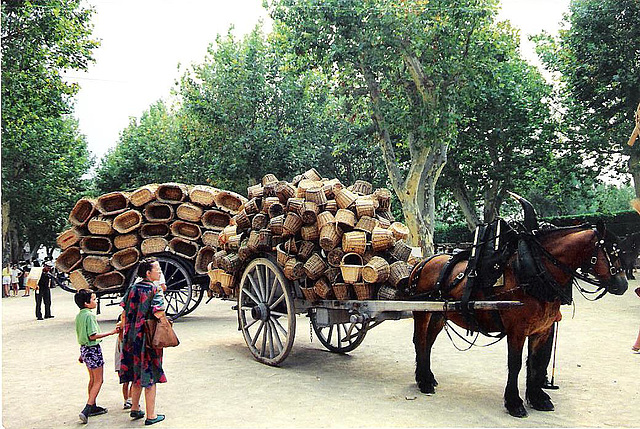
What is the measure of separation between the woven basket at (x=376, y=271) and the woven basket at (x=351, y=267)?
9 centimetres

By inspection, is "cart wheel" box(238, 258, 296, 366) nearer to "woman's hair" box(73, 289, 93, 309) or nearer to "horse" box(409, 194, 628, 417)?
"horse" box(409, 194, 628, 417)

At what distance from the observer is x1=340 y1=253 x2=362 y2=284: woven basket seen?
7336mm

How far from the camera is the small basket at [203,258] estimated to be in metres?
12.9

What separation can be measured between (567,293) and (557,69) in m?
21.0

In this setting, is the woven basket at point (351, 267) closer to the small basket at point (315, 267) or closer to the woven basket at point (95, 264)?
the small basket at point (315, 267)

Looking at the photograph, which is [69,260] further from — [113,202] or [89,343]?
[89,343]

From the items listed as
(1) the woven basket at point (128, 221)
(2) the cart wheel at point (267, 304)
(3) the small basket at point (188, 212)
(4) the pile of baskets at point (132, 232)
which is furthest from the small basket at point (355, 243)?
(1) the woven basket at point (128, 221)

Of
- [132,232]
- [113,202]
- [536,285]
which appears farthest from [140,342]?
[113,202]

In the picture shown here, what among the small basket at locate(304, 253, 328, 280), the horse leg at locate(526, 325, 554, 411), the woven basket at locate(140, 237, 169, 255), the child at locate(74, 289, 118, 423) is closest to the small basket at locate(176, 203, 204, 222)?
the woven basket at locate(140, 237, 169, 255)

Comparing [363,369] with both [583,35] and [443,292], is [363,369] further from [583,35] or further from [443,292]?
[583,35]

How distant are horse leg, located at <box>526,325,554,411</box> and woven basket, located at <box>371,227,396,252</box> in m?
2.10

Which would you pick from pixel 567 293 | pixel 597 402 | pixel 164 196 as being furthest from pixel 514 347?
pixel 164 196

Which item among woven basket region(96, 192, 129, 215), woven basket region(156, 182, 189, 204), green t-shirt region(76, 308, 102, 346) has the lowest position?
green t-shirt region(76, 308, 102, 346)

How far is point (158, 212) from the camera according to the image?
13.4m
